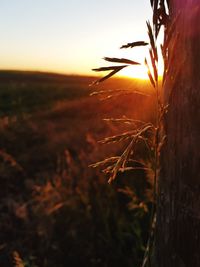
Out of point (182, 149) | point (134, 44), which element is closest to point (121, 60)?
point (134, 44)

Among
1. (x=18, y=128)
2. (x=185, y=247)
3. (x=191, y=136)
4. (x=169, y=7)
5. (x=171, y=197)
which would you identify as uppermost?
(x=169, y=7)

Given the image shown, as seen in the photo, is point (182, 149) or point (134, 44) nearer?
point (134, 44)

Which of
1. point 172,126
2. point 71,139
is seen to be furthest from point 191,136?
point 71,139

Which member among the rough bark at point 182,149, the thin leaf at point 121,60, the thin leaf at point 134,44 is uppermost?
the thin leaf at point 134,44

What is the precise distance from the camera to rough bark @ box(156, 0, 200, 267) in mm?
1191

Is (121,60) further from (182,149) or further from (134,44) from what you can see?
(182,149)

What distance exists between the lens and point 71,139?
909cm

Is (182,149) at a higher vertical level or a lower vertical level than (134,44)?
lower

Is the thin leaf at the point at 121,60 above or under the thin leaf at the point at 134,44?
under

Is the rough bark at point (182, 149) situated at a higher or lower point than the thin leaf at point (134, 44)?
lower

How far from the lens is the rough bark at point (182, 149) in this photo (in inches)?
46.9

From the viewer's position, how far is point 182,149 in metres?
1.25

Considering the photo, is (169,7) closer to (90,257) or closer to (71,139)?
(90,257)

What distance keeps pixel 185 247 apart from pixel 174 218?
0.27 feet
